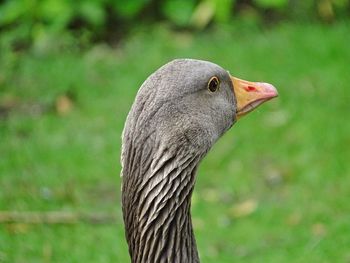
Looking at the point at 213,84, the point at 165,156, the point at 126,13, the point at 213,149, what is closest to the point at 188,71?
the point at 213,84

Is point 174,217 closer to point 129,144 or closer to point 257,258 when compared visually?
point 129,144

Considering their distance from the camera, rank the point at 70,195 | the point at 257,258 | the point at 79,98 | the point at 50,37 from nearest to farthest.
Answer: the point at 257,258 < the point at 70,195 < the point at 79,98 < the point at 50,37

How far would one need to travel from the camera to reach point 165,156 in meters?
4.07

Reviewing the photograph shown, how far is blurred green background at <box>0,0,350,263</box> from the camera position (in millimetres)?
6383

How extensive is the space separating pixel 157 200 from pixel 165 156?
0.21 m

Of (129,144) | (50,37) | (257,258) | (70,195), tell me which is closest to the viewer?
(129,144)

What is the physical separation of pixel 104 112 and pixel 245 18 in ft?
8.69

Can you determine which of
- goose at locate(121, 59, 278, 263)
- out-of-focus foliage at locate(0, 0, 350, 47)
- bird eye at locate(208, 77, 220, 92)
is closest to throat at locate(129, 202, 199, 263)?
goose at locate(121, 59, 278, 263)

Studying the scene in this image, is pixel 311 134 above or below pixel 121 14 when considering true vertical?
below

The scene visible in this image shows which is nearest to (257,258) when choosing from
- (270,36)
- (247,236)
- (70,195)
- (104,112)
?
(247,236)

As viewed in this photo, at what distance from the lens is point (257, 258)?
617 cm

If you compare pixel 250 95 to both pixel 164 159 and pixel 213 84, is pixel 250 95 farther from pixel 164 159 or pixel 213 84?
pixel 164 159

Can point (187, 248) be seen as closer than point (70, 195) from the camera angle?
Yes

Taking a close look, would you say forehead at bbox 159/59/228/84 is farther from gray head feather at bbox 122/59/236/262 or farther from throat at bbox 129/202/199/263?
throat at bbox 129/202/199/263
